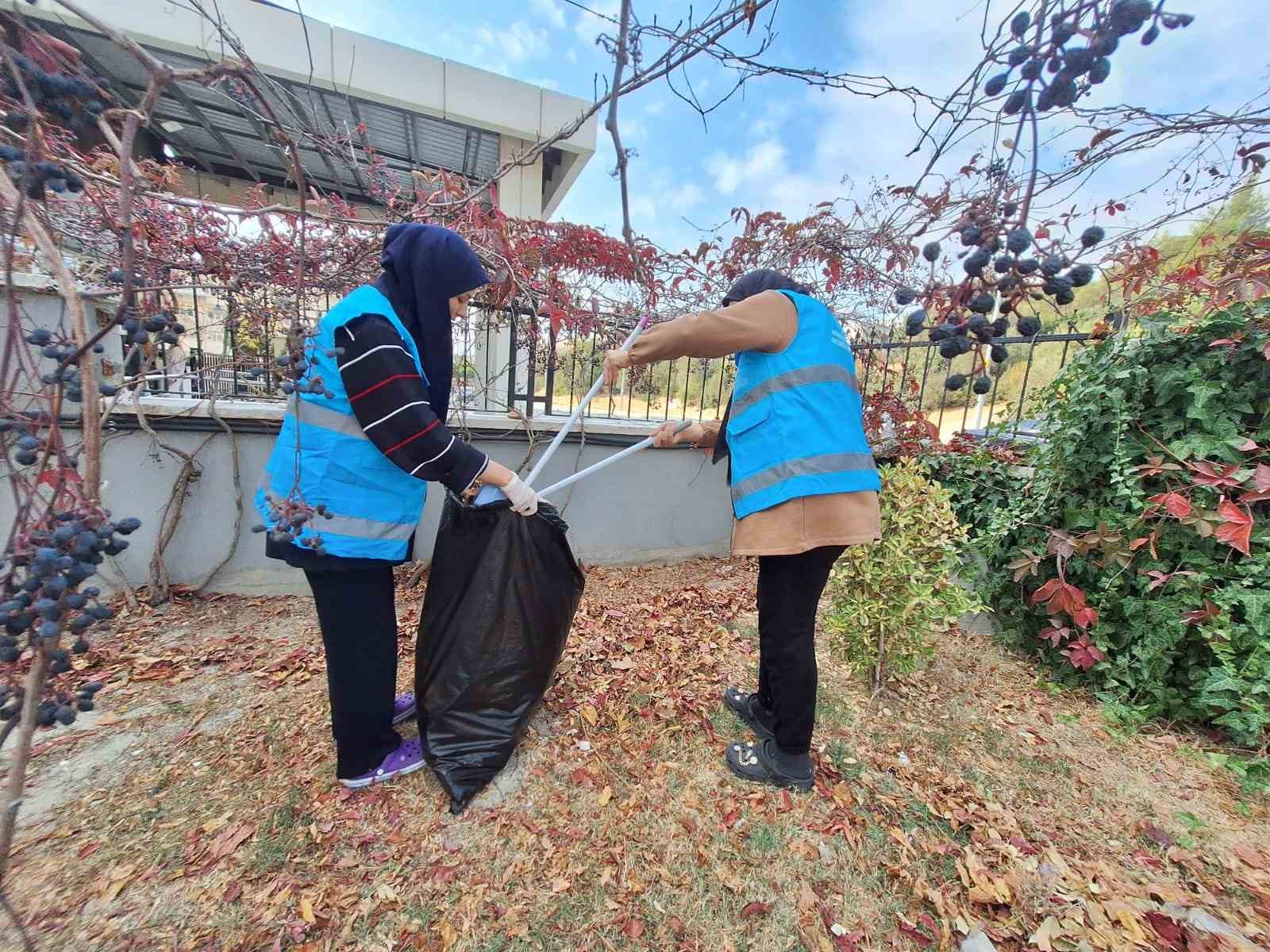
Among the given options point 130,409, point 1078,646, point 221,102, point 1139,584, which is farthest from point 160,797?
point 221,102

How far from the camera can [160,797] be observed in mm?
1768

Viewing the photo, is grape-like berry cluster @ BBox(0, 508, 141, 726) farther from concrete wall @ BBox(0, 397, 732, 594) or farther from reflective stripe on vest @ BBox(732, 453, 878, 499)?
concrete wall @ BBox(0, 397, 732, 594)

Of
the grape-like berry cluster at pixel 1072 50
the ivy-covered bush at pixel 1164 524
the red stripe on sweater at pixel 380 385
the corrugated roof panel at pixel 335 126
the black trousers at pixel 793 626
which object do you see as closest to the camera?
the grape-like berry cluster at pixel 1072 50

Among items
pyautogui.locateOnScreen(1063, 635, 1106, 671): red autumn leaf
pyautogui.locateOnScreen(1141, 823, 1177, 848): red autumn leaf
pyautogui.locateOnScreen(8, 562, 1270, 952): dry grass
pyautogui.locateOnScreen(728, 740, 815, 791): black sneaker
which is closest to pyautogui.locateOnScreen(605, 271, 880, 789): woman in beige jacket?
pyautogui.locateOnScreen(728, 740, 815, 791): black sneaker

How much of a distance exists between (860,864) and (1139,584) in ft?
6.07

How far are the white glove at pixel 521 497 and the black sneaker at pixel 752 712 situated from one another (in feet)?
4.19

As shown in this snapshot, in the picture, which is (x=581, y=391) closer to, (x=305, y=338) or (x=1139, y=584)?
(x=305, y=338)

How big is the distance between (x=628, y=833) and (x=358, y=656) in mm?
1050

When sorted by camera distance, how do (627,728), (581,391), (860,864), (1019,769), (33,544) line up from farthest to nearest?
(581,391) → (627,728) → (1019,769) → (860,864) → (33,544)

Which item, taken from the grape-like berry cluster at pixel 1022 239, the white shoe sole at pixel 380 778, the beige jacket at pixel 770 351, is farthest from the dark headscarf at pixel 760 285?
the white shoe sole at pixel 380 778

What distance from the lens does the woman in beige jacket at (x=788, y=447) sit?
5.32ft

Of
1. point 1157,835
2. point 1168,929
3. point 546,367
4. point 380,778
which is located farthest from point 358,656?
point 1157,835

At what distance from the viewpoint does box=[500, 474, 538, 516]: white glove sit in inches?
63.7

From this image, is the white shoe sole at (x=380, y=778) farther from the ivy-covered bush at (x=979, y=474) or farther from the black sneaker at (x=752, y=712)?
the ivy-covered bush at (x=979, y=474)
